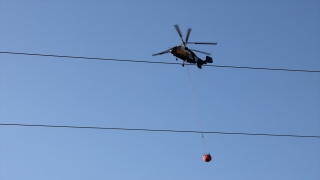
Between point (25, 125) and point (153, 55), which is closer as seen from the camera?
point (25, 125)

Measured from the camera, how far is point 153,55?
29.6 m

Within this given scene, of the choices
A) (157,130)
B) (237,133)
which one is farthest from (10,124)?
(237,133)

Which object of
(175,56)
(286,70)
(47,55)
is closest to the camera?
(47,55)

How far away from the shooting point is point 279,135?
21031 mm

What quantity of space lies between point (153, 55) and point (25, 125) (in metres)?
11.6

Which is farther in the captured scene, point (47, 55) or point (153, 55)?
point (153, 55)

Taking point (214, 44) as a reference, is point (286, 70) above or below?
below

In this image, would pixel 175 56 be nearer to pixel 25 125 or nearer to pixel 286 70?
pixel 286 70

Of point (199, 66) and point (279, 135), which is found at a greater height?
point (199, 66)

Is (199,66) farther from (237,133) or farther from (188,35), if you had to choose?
(237,133)

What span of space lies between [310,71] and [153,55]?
10.7m

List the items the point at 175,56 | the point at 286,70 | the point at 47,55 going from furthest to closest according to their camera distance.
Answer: the point at 175,56, the point at 286,70, the point at 47,55

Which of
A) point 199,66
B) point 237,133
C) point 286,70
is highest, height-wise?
point 199,66

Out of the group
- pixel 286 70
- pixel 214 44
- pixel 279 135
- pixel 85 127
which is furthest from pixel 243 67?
pixel 214 44
